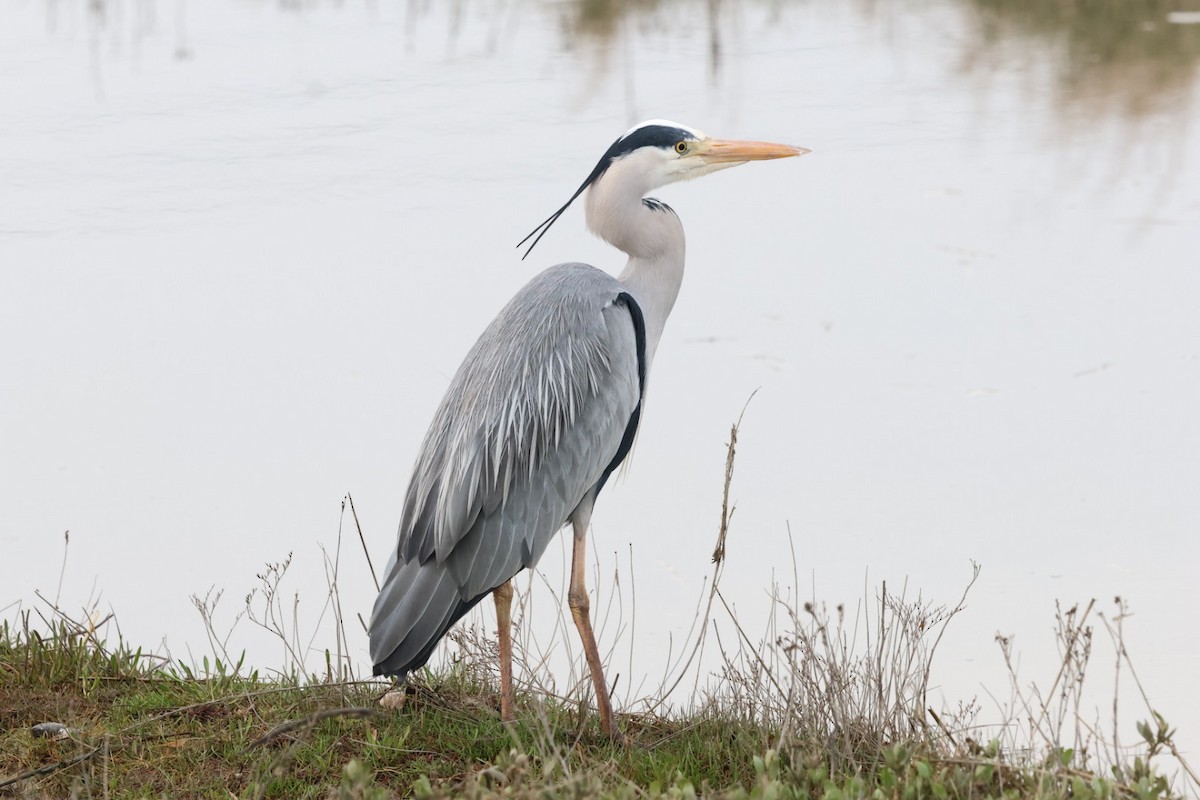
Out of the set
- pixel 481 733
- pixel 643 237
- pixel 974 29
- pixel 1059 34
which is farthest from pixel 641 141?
pixel 974 29

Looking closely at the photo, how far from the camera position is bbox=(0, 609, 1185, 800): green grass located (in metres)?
3.33

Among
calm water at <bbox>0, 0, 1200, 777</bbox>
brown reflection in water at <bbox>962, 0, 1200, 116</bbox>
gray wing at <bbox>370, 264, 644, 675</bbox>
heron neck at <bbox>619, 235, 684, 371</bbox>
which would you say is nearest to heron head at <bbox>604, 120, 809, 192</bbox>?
heron neck at <bbox>619, 235, 684, 371</bbox>

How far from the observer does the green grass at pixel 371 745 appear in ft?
10.9

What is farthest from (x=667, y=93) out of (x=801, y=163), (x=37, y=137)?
(x=37, y=137)

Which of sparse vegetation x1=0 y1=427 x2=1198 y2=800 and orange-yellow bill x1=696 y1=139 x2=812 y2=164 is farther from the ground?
orange-yellow bill x1=696 y1=139 x2=812 y2=164

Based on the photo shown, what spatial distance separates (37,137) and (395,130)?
2.27 meters

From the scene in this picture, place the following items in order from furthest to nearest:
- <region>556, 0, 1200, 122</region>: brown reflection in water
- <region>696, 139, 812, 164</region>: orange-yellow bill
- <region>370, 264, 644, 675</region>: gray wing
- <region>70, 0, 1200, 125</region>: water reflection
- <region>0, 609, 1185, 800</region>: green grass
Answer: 1. <region>70, 0, 1200, 125</region>: water reflection
2. <region>556, 0, 1200, 122</region>: brown reflection in water
3. <region>696, 139, 812, 164</region>: orange-yellow bill
4. <region>370, 264, 644, 675</region>: gray wing
5. <region>0, 609, 1185, 800</region>: green grass

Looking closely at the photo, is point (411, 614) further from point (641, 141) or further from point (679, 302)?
point (679, 302)

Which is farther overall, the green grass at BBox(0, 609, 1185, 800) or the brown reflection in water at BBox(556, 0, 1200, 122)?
the brown reflection in water at BBox(556, 0, 1200, 122)

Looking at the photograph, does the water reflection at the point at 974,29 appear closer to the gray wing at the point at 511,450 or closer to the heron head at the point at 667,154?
the heron head at the point at 667,154

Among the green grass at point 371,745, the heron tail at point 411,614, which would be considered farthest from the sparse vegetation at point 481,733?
the heron tail at point 411,614

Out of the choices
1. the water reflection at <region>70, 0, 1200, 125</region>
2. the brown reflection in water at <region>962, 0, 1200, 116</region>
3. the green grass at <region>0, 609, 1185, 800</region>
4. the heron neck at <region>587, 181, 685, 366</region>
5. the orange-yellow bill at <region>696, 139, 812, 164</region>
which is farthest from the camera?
the water reflection at <region>70, 0, 1200, 125</region>

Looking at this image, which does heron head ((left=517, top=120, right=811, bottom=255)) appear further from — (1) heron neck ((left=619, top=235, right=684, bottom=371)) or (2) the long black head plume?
(1) heron neck ((left=619, top=235, right=684, bottom=371))

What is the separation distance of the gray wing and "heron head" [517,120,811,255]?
0.34 metres
